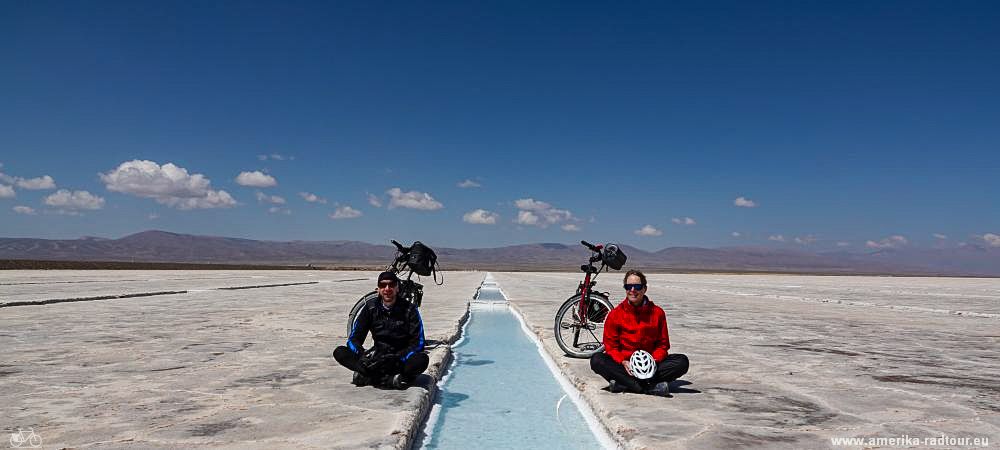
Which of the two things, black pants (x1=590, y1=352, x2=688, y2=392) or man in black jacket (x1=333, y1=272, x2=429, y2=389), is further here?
man in black jacket (x1=333, y1=272, x2=429, y2=389)

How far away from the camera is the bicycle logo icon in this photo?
4.21m

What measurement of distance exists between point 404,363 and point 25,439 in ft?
9.77

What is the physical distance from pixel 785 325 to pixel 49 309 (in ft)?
53.2

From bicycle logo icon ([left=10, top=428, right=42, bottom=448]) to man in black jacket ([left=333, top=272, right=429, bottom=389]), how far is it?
2.56m

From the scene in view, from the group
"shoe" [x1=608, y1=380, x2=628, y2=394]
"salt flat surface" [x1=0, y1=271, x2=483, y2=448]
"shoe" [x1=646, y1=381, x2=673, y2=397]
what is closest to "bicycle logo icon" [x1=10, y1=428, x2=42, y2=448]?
"salt flat surface" [x1=0, y1=271, x2=483, y2=448]

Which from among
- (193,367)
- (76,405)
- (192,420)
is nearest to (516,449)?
(192,420)

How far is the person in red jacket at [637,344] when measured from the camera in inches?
235

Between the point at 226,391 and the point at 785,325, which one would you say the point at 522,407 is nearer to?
the point at 226,391

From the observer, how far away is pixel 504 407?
620cm

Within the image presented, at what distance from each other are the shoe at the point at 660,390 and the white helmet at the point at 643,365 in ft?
0.45

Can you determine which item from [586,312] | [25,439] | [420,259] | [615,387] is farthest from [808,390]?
[25,439]

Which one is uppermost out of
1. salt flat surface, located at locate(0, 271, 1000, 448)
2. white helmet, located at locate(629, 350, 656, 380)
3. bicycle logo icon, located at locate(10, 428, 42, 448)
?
white helmet, located at locate(629, 350, 656, 380)

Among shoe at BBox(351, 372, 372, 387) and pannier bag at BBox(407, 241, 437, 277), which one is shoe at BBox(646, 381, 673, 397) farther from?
pannier bag at BBox(407, 241, 437, 277)

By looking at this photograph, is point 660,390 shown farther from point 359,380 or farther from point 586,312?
point 359,380
